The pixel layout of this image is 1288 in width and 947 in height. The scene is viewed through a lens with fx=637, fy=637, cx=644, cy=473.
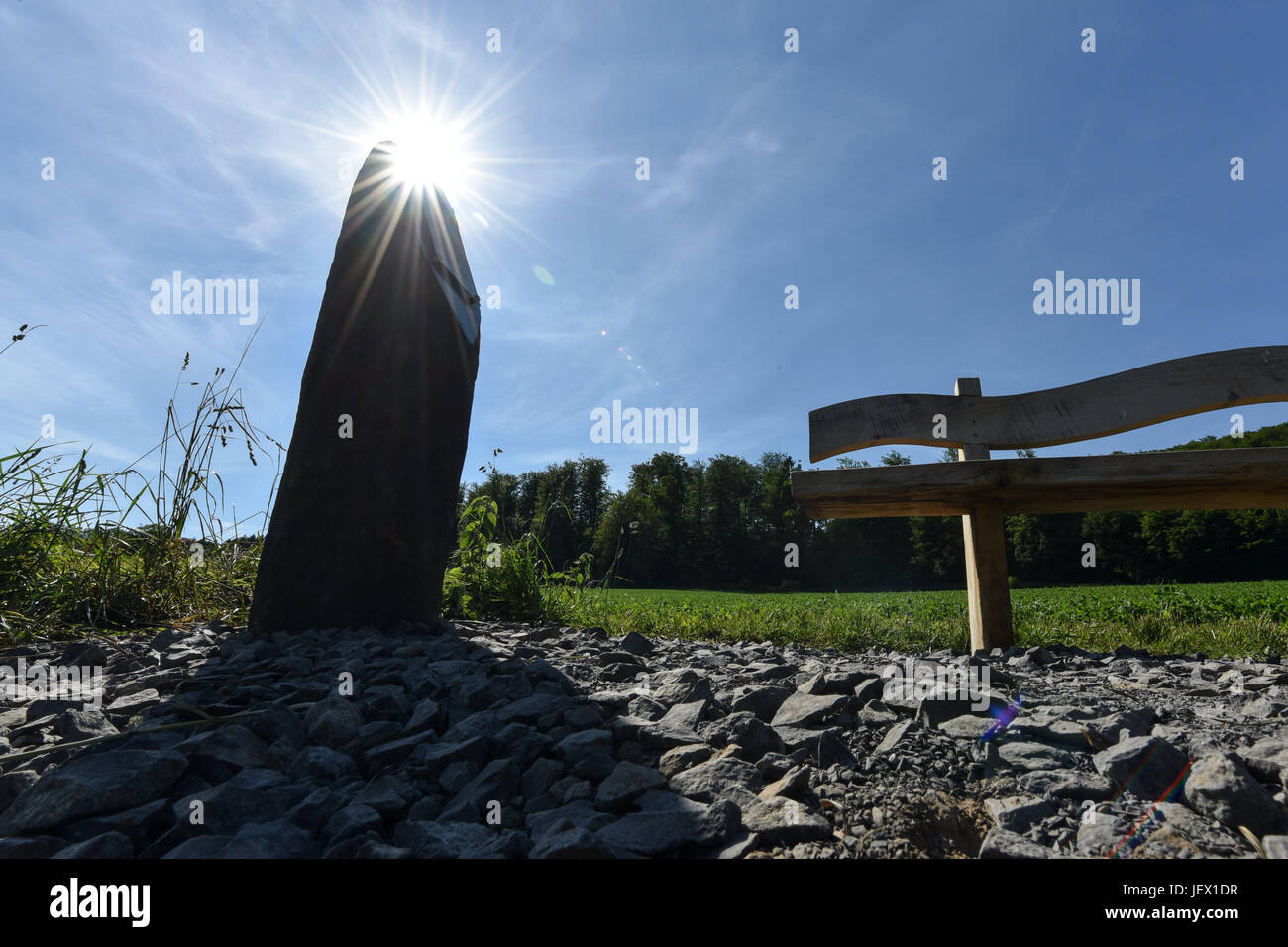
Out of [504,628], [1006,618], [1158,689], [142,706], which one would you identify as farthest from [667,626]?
[142,706]

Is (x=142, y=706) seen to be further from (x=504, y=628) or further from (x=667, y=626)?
(x=667, y=626)

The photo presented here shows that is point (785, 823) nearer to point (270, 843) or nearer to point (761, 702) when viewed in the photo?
point (761, 702)

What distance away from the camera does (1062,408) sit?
340 cm

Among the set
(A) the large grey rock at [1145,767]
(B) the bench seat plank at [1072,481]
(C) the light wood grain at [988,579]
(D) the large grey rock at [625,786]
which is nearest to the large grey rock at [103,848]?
(D) the large grey rock at [625,786]

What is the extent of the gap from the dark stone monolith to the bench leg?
9.07ft

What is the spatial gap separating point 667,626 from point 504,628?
1.34m

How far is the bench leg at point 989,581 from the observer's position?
10.7ft

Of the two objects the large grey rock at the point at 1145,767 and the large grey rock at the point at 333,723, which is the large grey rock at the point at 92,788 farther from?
the large grey rock at the point at 1145,767

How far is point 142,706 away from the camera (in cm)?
194

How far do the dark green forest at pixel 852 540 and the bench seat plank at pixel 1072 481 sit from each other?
22482 millimetres

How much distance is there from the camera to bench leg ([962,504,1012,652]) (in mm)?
3271

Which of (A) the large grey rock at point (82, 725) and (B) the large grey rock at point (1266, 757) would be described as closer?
(B) the large grey rock at point (1266, 757)

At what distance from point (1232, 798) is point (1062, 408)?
8.92 feet
